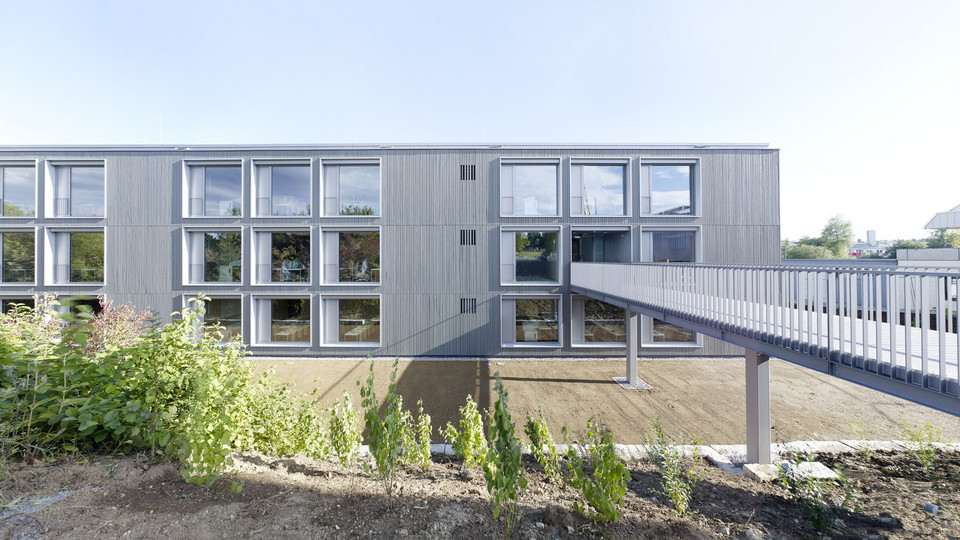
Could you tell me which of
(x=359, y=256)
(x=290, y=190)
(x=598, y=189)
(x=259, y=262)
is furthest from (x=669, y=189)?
(x=259, y=262)

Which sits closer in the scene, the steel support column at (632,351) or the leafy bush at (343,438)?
the leafy bush at (343,438)

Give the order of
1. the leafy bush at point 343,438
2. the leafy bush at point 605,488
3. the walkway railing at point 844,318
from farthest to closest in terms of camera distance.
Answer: the leafy bush at point 343,438 < the walkway railing at point 844,318 < the leafy bush at point 605,488

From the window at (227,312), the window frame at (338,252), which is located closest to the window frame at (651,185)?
the window frame at (338,252)

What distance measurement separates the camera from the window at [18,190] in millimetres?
11438

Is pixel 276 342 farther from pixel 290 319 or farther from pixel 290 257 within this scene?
pixel 290 257

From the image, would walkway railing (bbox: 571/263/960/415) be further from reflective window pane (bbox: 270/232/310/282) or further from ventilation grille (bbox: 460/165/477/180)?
reflective window pane (bbox: 270/232/310/282)

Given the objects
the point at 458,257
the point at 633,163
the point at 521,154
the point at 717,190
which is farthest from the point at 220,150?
the point at 717,190

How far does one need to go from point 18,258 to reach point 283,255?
8.65 m

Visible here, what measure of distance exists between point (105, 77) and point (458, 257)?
12821 mm

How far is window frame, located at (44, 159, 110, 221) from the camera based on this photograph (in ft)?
37.0

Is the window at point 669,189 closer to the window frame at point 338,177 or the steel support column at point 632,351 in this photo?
the steel support column at point 632,351

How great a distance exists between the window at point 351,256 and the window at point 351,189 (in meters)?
0.72

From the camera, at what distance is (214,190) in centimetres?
1154

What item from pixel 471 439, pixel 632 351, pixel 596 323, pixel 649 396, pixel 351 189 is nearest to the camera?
pixel 471 439
